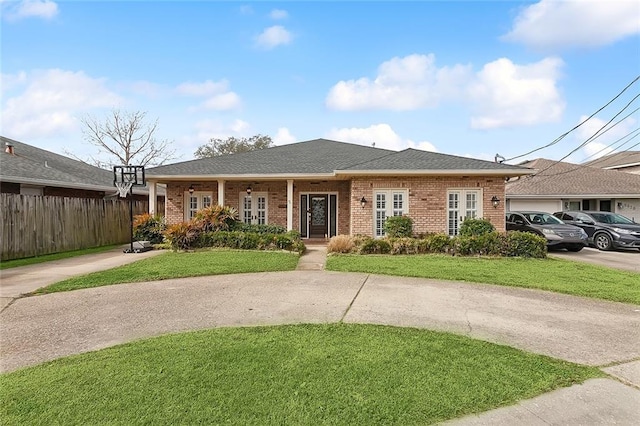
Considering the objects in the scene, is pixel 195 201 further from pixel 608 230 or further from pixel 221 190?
pixel 608 230

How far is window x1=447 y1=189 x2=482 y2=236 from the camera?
12.9 meters

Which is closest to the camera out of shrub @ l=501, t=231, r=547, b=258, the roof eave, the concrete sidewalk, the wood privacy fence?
the concrete sidewalk

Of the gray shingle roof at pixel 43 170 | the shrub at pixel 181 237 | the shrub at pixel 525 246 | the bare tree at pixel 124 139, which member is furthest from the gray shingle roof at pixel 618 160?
the bare tree at pixel 124 139

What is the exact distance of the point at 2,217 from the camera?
9891mm

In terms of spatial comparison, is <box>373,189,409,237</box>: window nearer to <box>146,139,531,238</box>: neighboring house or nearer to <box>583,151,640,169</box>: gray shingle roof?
<box>146,139,531,238</box>: neighboring house

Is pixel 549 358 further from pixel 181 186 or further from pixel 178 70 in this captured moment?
pixel 181 186

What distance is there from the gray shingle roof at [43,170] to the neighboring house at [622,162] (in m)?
35.0

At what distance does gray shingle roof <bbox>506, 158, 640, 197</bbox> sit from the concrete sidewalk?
15724 millimetres

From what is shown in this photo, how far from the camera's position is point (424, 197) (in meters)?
12.9

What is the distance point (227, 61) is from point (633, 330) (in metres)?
12.2

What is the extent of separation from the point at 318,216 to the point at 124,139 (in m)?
26.4

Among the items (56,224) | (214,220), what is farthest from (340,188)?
(56,224)

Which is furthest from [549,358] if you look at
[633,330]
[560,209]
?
[560,209]

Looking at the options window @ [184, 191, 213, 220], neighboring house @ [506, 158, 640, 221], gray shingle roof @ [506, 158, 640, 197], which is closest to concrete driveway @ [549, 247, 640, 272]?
neighboring house @ [506, 158, 640, 221]
